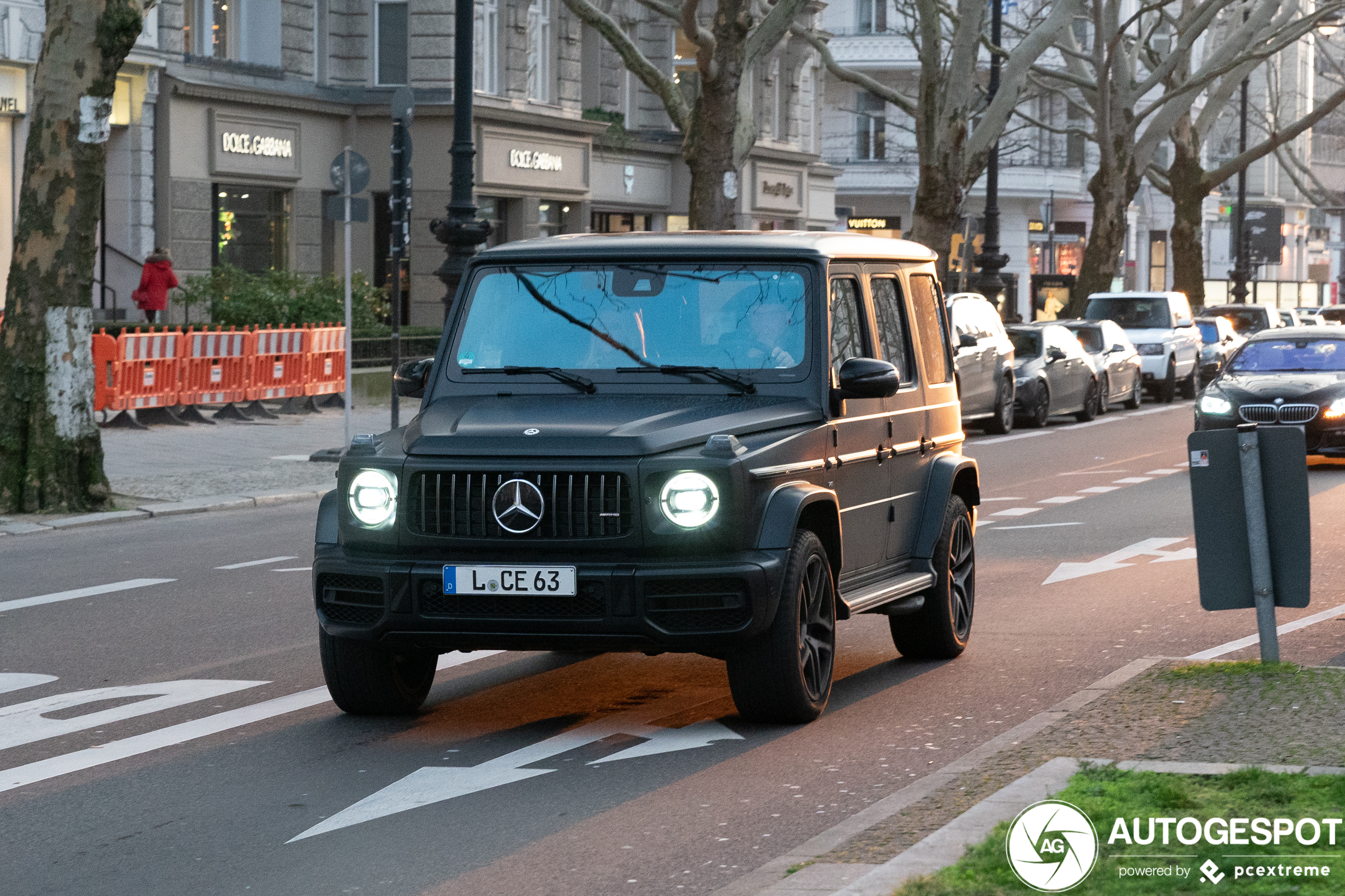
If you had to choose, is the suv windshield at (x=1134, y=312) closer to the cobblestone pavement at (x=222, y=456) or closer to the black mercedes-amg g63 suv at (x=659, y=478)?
the cobblestone pavement at (x=222, y=456)

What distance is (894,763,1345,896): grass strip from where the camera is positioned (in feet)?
15.8

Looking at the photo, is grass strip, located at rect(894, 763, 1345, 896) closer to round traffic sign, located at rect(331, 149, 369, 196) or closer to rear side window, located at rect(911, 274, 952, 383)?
Answer: rear side window, located at rect(911, 274, 952, 383)

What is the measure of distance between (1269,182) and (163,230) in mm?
76866

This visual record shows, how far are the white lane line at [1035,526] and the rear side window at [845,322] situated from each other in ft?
21.6

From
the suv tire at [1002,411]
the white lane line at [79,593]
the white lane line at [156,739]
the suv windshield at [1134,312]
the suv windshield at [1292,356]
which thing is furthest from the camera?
the suv windshield at [1134,312]

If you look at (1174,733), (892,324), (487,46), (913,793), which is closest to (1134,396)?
(487,46)

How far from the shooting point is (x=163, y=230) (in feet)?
104

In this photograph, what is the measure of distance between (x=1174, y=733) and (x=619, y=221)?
39079 mm

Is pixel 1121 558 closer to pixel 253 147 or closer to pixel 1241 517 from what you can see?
pixel 1241 517

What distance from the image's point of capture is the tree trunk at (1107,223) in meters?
43.2

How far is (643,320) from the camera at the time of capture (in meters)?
8.10

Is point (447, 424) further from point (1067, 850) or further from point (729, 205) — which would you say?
point (729, 205)

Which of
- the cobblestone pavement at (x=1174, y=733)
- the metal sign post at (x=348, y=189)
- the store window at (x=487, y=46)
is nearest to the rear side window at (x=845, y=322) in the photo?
the cobblestone pavement at (x=1174, y=733)

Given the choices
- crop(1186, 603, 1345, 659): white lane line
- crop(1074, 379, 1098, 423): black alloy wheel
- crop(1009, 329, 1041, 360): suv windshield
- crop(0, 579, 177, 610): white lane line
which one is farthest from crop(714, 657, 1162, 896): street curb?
crop(1074, 379, 1098, 423): black alloy wheel
